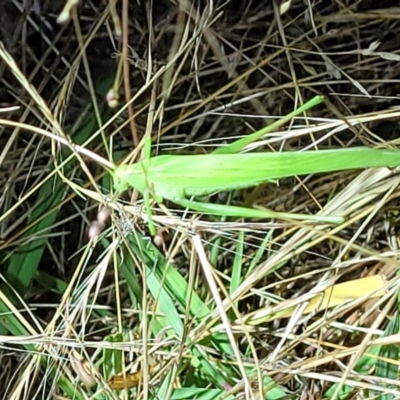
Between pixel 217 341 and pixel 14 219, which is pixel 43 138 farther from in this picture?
pixel 217 341

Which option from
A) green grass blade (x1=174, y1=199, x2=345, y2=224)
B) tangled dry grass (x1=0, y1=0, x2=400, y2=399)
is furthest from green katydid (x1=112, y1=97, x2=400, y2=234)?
tangled dry grass (x1=0, y1=0, x2=400, y2=399)

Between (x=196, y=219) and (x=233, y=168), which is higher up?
(x=233, y=168)

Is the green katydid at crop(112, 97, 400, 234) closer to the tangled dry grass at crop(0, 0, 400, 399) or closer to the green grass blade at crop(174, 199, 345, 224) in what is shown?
the green grass blade at crop(174, 199, 345, 224)

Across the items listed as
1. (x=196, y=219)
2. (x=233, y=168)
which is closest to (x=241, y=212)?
(x=233, y=168)

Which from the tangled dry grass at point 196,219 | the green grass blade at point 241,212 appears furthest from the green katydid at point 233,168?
the tangled dry grass at point 196,219

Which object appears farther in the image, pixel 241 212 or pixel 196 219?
pixel 196 219

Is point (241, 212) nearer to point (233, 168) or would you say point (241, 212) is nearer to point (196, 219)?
point (233, 168)

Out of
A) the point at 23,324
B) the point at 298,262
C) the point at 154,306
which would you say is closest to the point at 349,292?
the point at 298,262
